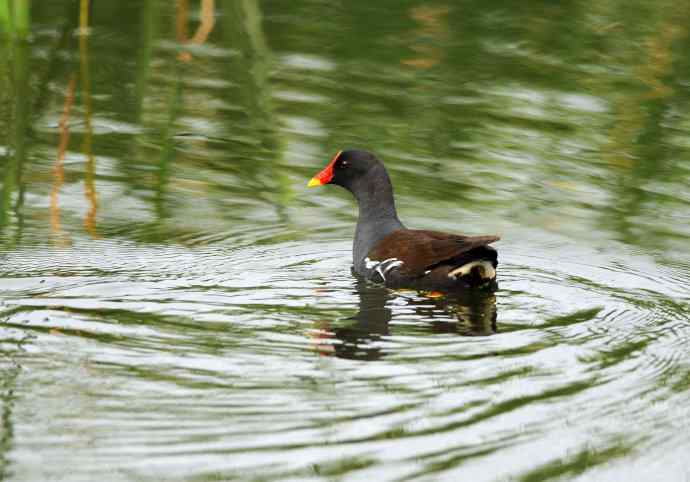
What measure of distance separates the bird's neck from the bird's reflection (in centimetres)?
37

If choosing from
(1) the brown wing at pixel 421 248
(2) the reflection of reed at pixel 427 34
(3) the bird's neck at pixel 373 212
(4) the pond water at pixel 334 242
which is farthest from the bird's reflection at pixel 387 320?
(2) the reflection of reed at pixel 427 34

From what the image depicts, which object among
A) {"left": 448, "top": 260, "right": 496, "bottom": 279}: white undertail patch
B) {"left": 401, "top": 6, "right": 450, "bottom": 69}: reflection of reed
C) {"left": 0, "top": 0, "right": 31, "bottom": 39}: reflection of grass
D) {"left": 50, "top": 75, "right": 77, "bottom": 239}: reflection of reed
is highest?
{"left": 0, "top": 0, "right": 31, "bottom": 39}: reflection of grass

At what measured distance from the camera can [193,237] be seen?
6.86m

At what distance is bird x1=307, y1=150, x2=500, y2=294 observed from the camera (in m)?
6.04

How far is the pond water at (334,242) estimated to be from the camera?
409 centimetres

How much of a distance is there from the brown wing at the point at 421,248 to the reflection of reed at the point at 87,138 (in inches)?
58.4

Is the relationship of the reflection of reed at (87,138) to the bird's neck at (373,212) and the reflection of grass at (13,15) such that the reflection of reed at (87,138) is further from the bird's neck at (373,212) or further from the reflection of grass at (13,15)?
the bird's neck at (373,212)

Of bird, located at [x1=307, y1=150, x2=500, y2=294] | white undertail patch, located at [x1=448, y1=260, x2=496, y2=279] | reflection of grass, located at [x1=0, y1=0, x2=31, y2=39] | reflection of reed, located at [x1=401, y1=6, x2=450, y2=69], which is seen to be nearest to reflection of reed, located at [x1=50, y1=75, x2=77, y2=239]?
reflection of grass, located at [x1=0, y1=0, x2=31, y2=39]

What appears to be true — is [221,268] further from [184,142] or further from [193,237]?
[184,142]

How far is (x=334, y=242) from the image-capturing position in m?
7.11

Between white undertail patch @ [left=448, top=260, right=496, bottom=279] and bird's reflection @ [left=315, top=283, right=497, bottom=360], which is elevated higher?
white undertail patch @ [left=448, top=260, right=496, bottom=279]

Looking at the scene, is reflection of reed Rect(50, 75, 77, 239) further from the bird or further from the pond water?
the bird

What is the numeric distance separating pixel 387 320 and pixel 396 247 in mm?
907

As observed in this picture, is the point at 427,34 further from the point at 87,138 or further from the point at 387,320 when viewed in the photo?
the point at 387,320
